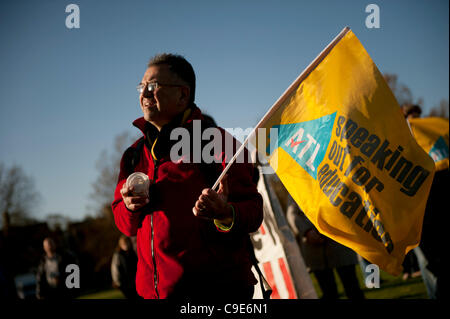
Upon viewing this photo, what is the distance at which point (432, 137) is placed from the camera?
5.71 metres

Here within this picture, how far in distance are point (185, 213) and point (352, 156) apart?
1052 millimetres

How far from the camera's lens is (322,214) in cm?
237

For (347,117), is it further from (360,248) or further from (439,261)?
(439,261)

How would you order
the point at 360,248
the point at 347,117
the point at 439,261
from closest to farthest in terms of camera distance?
the point at 360,248 < the point at 347,117 < the point at 439,261

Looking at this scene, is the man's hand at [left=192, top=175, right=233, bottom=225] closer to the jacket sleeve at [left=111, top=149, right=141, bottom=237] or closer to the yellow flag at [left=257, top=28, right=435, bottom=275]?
the jacket sleeve at [left=111, top=149, right=141, bottom=237]

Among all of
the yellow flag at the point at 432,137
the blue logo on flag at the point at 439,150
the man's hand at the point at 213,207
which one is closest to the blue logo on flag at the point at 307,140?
the man's hand at the point at 213,207

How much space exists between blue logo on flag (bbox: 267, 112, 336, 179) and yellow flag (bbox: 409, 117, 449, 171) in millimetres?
3694

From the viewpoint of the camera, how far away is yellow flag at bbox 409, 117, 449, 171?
560cm

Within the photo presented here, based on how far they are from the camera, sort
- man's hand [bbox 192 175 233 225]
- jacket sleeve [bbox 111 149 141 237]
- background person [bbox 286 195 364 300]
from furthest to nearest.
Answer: background person [bbox 286 195 364 300] < jacket sleeve [bbox 111 149 141 237] < man's hand [bbox 192 175 233 225]

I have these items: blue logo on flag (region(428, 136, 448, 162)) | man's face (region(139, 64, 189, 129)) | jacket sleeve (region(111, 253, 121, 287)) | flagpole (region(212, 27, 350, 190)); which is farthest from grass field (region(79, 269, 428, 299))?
man's face (region(139, 64, 189, 129))

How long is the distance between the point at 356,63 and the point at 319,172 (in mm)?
731

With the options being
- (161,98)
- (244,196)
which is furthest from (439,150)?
(161,98)

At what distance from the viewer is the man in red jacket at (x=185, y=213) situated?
2000 mm

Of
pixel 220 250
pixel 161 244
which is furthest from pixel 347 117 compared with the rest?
pixel 161 244
